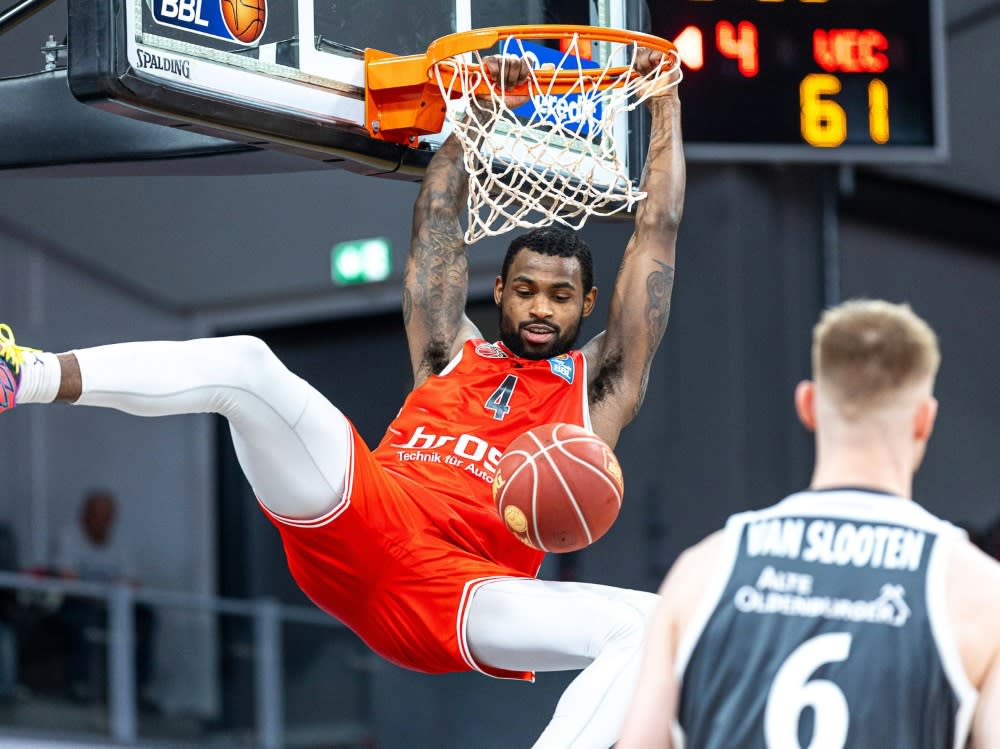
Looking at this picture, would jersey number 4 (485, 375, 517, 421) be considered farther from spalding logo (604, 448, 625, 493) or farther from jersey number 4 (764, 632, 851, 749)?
jersey number 4 (764, 632, 851, 749)

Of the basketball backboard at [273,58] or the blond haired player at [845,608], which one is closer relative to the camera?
the blond haired player at [845,608]

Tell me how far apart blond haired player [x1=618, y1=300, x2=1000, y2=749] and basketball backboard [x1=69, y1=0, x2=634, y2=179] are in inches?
95.2

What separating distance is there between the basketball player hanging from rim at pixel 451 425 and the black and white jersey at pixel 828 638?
1439 millimetres

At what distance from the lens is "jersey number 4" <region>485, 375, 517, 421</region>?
5074 millimetres

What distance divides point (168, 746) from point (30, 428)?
3367mm

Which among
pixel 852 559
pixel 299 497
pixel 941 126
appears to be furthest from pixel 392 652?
pixel 941 126

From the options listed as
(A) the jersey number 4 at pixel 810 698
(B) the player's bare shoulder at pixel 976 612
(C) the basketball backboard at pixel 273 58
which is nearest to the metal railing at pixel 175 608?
(C) the basketball backboard at pixel 273 58

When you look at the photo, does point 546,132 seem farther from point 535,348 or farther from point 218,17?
point 218,17

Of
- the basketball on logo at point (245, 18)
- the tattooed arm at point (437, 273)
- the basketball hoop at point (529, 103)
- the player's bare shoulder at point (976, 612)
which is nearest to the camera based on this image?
the player's bare shoulder at point (976, 612)

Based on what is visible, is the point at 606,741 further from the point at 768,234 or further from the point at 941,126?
the point at 768,234

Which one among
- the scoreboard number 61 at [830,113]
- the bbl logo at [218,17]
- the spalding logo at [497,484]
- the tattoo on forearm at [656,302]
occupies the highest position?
the scoreboard number 61 at [830,113]

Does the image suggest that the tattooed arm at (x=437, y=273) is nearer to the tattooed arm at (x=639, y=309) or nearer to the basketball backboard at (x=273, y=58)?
the basketball backboard at (x=273, y=58)

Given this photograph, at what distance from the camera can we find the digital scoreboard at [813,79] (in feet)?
27.5

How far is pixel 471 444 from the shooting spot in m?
5.01
